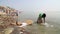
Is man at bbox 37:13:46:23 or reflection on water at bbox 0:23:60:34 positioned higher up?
man at bbox 37:13:46:23

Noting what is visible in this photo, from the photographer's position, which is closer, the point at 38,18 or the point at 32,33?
the point at 32,33

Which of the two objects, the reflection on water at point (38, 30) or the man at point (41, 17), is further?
the man at point (41, 17)

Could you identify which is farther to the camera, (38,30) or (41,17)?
(41,17)

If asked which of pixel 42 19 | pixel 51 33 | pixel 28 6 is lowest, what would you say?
pixel 51 33

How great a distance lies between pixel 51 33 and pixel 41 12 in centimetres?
64

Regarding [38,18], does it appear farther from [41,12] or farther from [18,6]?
[18,6]

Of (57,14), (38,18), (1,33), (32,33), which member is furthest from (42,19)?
(1,33)

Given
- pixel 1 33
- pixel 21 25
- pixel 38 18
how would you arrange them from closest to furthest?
pixel 1 33 → pixel 21 25 → pixel 38 18

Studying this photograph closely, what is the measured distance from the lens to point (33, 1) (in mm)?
3701

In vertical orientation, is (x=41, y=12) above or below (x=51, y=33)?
above

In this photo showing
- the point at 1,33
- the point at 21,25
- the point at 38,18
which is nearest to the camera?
the point at 1,33

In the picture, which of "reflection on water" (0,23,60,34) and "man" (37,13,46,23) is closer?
"reflection on water" (0,23,60,34)

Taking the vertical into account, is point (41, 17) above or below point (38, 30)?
above

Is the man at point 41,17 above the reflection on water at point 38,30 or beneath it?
above
